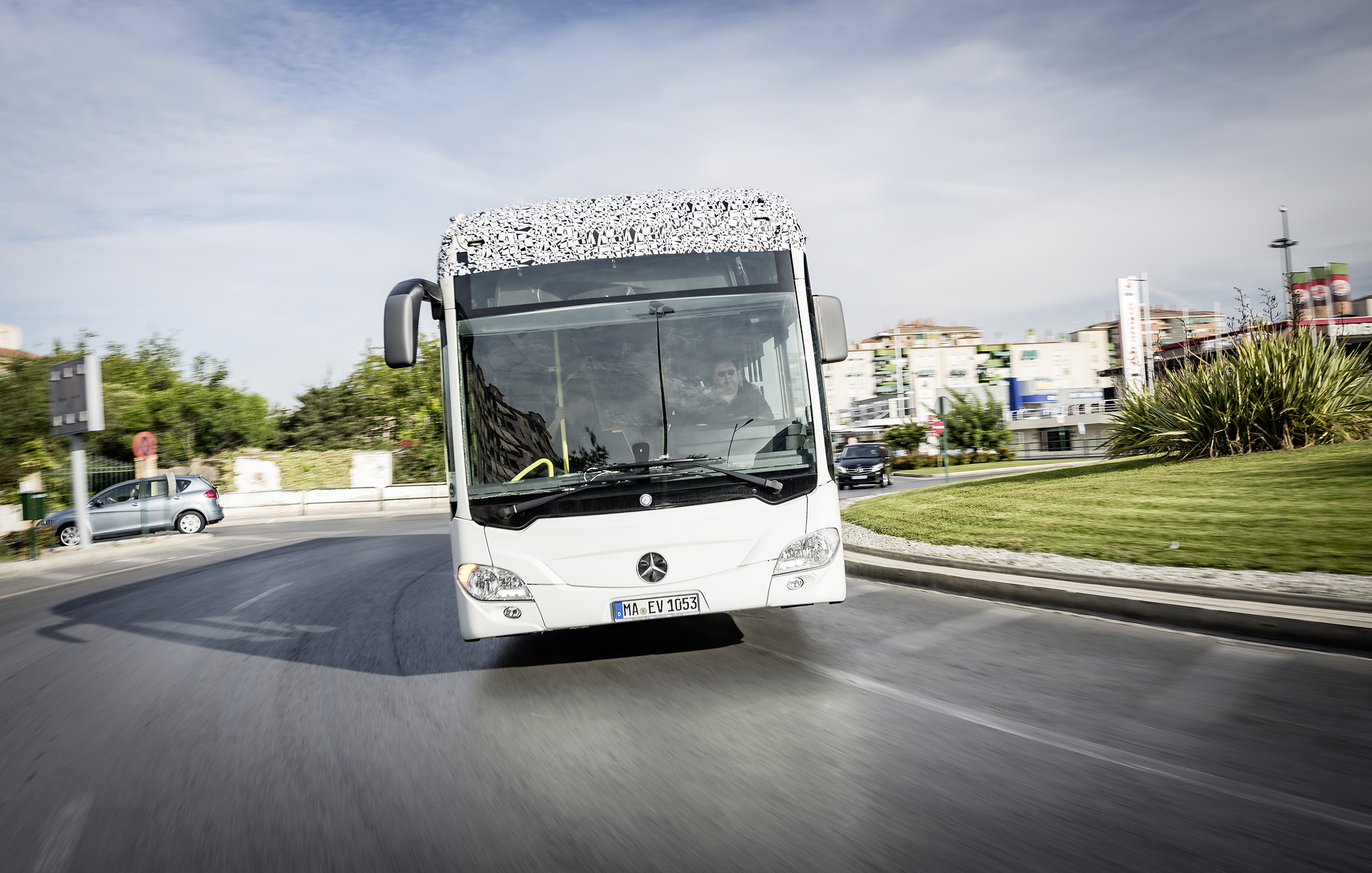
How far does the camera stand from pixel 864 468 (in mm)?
35031

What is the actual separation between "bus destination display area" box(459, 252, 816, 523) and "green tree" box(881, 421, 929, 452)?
50.2m

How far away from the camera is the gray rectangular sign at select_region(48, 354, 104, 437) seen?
22.5 metres

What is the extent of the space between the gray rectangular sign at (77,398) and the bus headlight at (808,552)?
2162 centimetres

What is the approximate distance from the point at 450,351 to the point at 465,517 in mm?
1114

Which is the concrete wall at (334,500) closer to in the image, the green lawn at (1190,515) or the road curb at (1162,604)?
the green lawn at (1190,515)

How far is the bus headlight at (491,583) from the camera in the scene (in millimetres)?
5930

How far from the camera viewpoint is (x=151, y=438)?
30.2 meters

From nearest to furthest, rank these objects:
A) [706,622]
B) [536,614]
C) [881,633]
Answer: [536,614] < [881,633] < [706,622]

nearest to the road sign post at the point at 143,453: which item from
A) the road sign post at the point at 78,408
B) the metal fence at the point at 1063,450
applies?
the road sign post at the point at 78,408

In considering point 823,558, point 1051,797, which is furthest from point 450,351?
point 1051,797

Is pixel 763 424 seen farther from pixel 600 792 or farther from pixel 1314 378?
pixel 1314 378

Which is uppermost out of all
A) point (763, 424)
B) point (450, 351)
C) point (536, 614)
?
point (450, 351)

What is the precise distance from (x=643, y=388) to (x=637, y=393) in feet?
0.16

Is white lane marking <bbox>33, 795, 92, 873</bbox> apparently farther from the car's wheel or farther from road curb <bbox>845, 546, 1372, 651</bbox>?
the car's wheel
